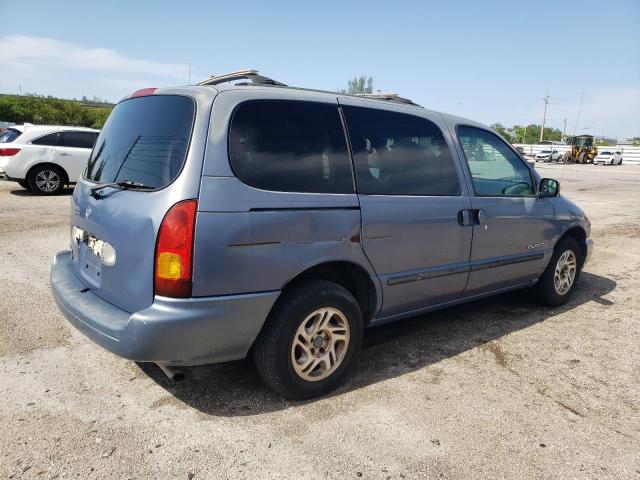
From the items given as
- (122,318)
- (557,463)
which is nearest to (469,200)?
(557,463)

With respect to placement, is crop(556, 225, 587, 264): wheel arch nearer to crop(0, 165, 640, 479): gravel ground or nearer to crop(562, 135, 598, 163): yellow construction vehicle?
crop(0, 165, 640, 479): gravel ground

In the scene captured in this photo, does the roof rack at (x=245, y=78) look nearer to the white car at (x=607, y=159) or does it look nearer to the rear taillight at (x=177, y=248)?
the rear taillight at (x=177, y=248)

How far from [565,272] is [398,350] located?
2191mm

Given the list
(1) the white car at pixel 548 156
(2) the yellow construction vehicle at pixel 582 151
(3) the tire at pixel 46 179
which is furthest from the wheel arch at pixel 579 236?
(1) the white car at pixel 548 156

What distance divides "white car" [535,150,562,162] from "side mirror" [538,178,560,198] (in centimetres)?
4515

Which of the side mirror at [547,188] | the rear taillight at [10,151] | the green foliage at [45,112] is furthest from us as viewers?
the green foliage at [45,112]

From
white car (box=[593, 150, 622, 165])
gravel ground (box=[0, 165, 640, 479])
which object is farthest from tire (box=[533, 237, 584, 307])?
white car (box=[593, 150, 622, 165])

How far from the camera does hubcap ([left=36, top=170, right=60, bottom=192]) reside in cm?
1104

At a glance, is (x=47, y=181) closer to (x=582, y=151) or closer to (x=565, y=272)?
(x=565, y=272)

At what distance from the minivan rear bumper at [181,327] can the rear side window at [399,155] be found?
41.4 inches

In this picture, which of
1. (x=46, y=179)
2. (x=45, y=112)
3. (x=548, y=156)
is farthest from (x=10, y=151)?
(x=548, y=156)

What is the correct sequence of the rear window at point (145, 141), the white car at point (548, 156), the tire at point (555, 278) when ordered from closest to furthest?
the rear window at point (145, 141)
the tire at point (555, 278)
the white car at point (548, 156)

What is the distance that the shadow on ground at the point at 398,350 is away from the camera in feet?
9.37

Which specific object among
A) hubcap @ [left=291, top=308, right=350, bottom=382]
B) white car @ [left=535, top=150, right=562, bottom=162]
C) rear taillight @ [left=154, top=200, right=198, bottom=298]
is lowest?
hubcap @ [left=291, top=308, right=350, bottom=382]
